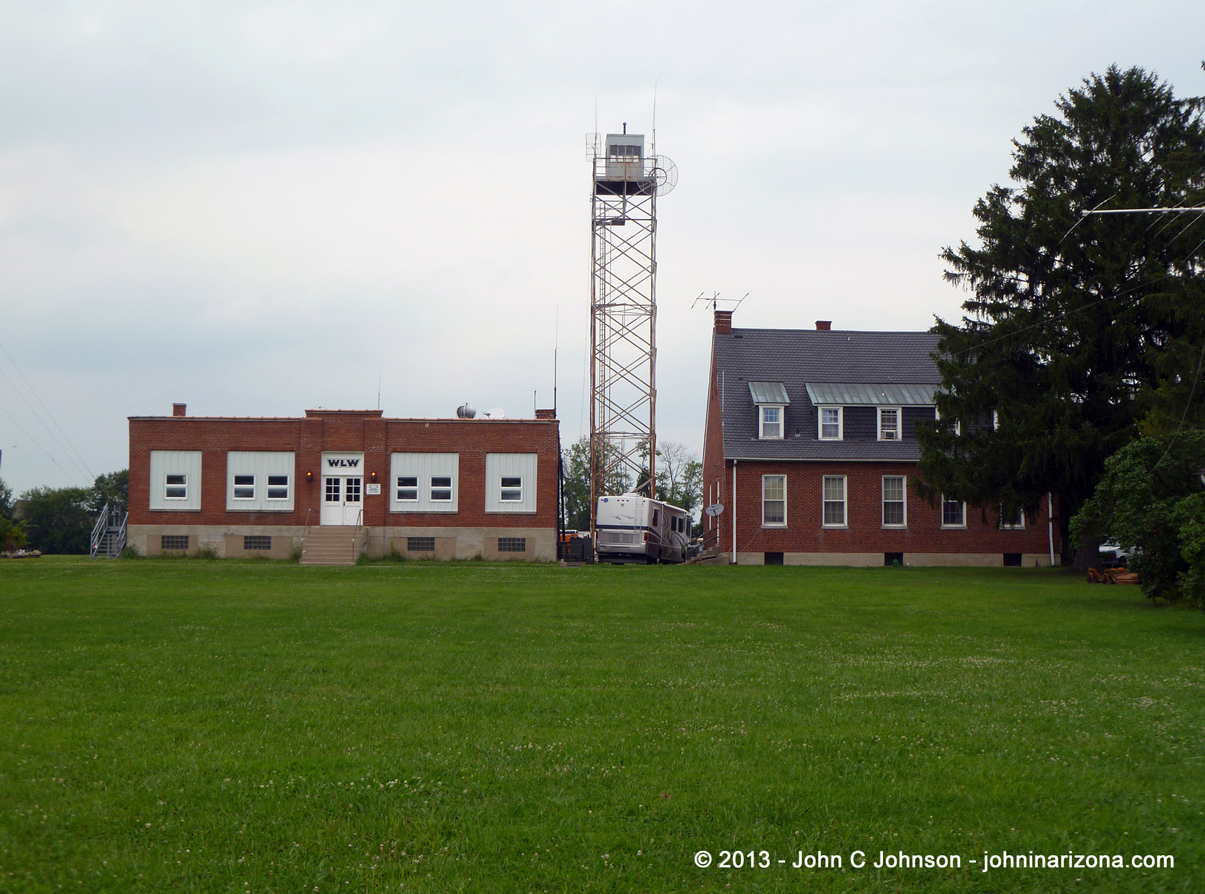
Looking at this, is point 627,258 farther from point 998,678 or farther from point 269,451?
point 998,678

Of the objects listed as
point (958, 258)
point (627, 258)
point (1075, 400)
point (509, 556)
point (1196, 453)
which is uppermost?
point (627, 258)

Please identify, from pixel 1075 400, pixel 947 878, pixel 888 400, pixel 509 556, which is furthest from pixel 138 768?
pixel 888 400

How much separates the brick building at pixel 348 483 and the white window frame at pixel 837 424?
10.9m

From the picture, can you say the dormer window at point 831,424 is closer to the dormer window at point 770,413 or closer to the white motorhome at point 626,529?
the dormer window at point 770,413

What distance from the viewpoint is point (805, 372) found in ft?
147

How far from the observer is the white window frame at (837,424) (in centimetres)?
4238

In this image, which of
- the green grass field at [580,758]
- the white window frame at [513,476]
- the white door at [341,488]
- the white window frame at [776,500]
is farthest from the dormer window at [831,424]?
the green grass field at [580,758]

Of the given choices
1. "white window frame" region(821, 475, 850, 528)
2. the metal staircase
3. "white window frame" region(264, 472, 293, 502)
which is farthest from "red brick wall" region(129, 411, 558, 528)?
"white window frame" region(821, 475, 850, 528)

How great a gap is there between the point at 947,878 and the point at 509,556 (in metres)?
35.9

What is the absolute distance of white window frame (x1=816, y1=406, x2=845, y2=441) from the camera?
4238cm

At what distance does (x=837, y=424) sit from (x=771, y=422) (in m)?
2.75

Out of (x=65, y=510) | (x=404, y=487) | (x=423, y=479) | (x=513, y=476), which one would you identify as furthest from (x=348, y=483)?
(x=65, y=510)

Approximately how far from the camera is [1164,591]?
19469 mm

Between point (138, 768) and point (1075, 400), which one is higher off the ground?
point (1075, 400)
